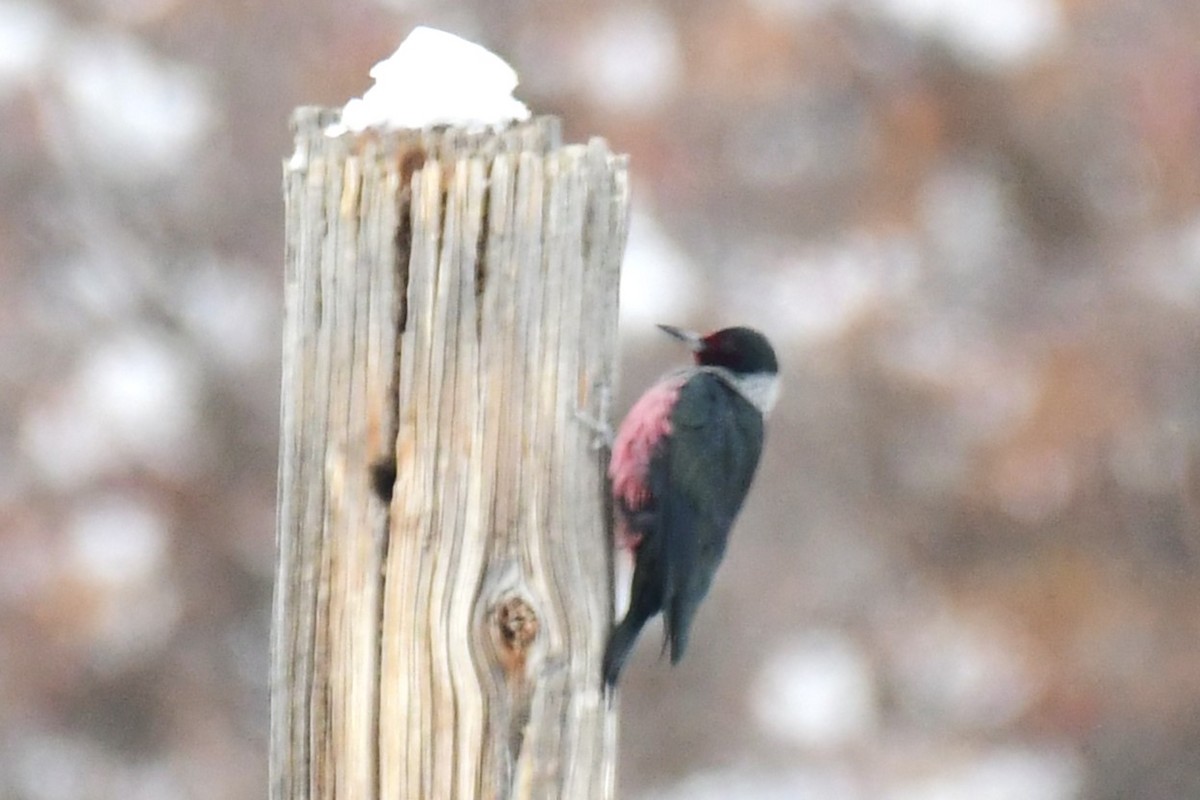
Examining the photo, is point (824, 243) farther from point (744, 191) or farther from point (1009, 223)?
point (1009, 223)

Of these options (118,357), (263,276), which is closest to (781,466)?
(263,276)

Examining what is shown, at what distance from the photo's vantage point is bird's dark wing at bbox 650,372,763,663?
9.32 feet

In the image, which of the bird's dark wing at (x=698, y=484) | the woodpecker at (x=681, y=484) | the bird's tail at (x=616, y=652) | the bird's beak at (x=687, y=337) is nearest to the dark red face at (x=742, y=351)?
the bird's beak at (x=687, y=337)

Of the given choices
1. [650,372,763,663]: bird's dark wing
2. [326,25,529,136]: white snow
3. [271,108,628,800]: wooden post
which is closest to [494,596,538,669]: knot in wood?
[271,108,628,800]: wooden post

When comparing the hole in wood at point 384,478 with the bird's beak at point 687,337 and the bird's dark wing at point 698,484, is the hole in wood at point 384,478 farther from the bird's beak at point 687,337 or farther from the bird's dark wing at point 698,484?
the bird's beak at point 687,337

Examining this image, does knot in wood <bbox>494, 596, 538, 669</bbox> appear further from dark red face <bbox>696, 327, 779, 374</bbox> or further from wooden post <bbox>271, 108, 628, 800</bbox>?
dark red face <bbox>696, 327, 779, 374</bbox>

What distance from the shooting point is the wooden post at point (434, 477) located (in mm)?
1783

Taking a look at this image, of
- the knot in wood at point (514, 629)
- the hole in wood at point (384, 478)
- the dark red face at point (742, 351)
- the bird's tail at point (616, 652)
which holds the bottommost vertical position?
the bird's tail at point (616, 652)

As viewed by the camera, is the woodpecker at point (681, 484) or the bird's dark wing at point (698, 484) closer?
the woodpecker at point (681, 484)

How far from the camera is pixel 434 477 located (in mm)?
1816

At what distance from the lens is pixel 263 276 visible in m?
7.27

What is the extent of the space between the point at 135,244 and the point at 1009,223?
15.1 ft

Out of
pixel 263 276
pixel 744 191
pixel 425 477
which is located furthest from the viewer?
pixel 744 191

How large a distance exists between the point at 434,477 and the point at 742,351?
213 cm
